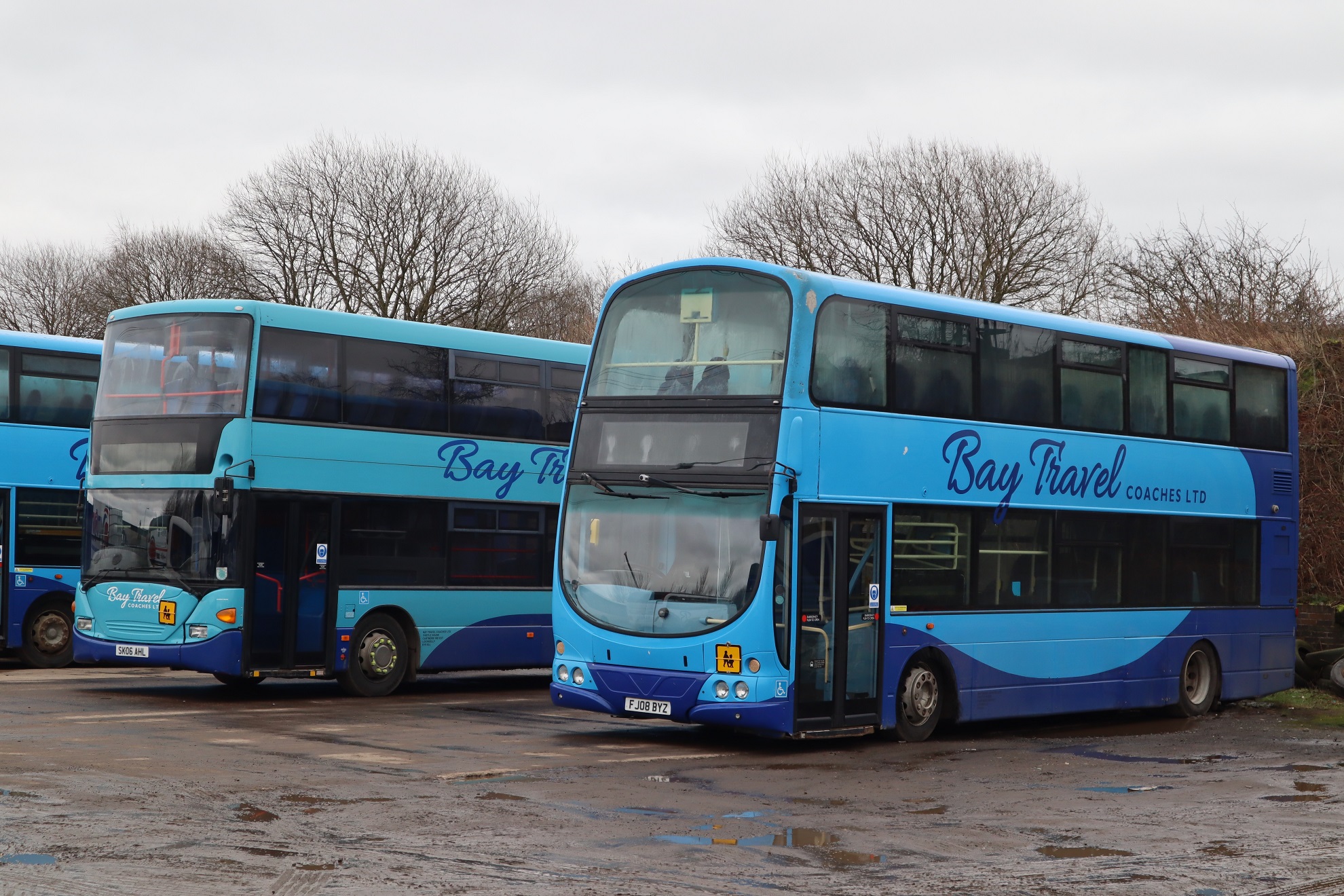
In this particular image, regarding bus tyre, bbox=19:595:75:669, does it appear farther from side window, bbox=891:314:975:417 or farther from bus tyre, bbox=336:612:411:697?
side window, bbox=891:314:975:417

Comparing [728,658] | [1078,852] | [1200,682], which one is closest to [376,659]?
[728,658]

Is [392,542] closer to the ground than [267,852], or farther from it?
farther from it

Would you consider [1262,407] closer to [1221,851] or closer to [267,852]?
[1221,851]

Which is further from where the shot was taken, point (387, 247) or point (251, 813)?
point (387, 247)

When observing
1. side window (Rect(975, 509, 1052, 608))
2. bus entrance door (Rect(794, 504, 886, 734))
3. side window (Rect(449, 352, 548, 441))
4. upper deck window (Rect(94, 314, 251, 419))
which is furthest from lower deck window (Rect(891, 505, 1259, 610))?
upper deck window (Rect(94, 314, 251, 419))

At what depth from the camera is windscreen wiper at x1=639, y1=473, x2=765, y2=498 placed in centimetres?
1357

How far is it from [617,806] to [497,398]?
31.2 ft

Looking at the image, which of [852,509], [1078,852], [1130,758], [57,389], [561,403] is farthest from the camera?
[57,389]

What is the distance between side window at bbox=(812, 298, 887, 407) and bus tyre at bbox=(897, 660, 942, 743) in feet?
8.57

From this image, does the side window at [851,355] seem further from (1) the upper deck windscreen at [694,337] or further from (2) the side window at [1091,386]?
(2) the side window at [1091,386]

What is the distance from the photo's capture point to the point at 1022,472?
51.7 ft

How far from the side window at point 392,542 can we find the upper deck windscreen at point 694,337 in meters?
4.45

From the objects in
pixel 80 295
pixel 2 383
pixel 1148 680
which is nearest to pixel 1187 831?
pixel 1148 680

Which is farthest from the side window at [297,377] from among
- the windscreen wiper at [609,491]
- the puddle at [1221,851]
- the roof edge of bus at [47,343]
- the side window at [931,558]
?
the puddle at [1221,851]
